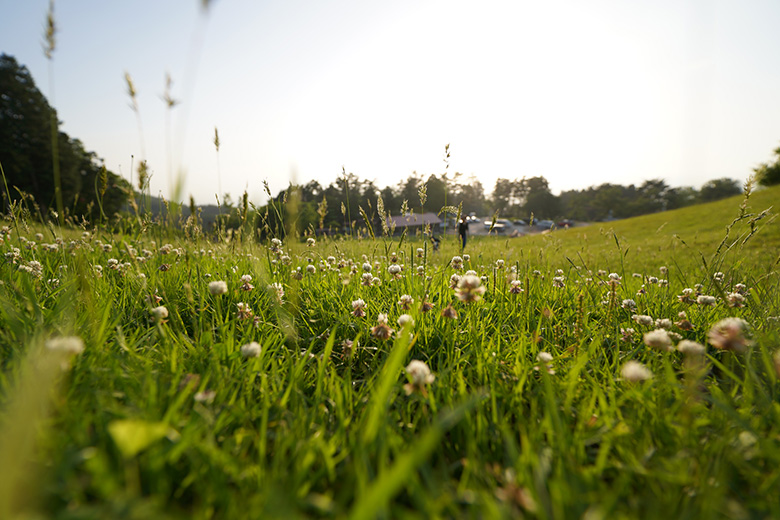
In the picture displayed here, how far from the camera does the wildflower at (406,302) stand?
8.71 feet

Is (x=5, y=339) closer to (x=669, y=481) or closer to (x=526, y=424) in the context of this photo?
(x=526, y=424)

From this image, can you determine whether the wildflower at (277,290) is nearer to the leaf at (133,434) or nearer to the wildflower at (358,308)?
the wildflower at (358,308)

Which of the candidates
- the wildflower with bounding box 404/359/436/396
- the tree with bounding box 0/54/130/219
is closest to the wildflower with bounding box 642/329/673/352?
the wildflower with bounding box 404/359/436/396

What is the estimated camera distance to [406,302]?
8.82ft

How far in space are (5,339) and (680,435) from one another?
10.8 ft

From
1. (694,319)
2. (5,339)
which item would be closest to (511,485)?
(5,339)

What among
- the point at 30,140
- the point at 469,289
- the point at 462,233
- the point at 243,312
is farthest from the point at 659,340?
the point at 30,140

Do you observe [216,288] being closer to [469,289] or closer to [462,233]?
[469,289]

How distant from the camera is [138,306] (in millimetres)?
2795

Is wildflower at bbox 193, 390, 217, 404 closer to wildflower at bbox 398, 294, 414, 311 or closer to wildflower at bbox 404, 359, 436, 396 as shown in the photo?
wildflower at bbox 404, 359, 436, 396

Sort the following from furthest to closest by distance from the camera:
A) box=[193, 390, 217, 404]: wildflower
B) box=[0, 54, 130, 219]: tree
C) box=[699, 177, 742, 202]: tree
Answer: box=[699, 177, 742, 202]: tree → box=[0, 54, 130, 219]: tree → box=[193, 390, 217, 404]: wildflower

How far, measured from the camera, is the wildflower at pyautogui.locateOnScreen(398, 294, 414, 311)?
105 inches

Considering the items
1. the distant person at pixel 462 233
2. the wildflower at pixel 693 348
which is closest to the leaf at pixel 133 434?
the wildflower at pixel 693 348

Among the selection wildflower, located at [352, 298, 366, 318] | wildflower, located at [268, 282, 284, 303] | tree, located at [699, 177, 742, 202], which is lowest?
wildflower, located at [352, 298, 366, 318]
